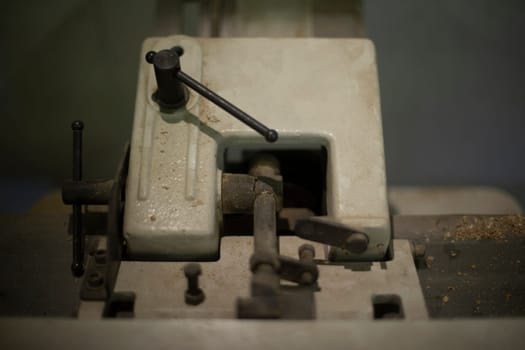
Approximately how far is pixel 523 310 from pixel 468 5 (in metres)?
1.18

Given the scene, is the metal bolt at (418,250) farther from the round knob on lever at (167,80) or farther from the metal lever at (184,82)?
the round knob on lever at (167,80)

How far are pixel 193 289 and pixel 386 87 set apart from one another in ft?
4.29

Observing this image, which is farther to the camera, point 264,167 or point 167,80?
point 264,167

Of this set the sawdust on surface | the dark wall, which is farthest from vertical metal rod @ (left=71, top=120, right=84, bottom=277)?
the dark wall

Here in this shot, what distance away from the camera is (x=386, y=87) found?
6.69ft

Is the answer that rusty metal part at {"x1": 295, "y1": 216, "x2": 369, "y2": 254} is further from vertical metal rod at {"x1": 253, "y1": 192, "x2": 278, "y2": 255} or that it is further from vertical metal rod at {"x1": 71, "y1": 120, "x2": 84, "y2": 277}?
vertical metal rod at {"x1": 71, "y1": 120, "x2": 84, "y2": 277}

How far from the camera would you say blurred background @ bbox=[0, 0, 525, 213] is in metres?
1.88

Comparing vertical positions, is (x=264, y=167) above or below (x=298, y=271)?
above

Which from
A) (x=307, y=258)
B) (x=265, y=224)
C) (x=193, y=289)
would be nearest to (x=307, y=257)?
(x=307, y=258)

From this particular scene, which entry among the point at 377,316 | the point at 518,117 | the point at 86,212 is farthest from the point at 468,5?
the point at 86,212

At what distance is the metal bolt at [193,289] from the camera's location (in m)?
0.95

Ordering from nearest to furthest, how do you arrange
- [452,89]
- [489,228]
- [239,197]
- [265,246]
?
[265,246], [239,197], [489,228], [452,89]

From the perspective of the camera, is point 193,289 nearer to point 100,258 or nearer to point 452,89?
point 100,258

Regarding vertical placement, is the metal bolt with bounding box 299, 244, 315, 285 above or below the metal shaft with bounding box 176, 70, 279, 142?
below
